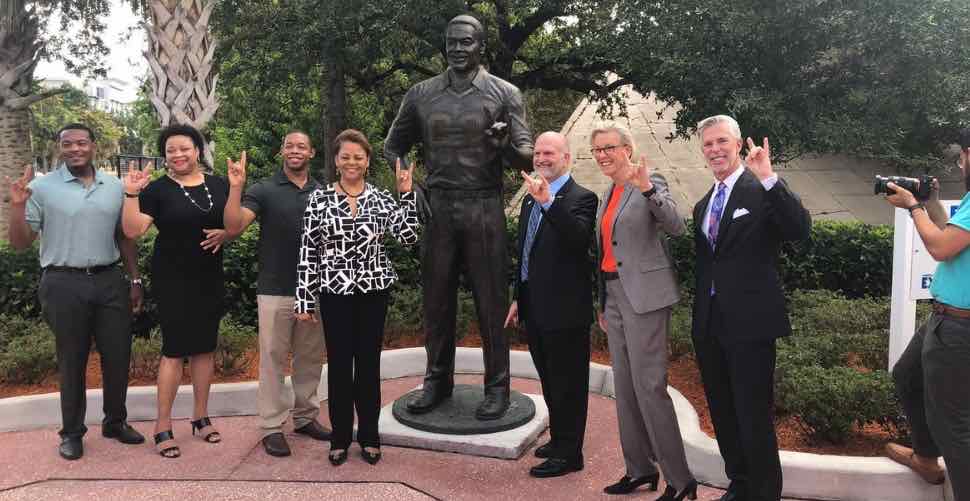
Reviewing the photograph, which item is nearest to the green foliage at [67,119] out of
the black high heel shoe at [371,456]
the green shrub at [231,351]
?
the green shrub at [231,351]

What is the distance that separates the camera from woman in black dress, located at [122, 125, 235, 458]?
13.6 feet

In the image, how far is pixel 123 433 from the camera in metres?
4.49

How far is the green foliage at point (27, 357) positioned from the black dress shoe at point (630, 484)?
4.51 metres

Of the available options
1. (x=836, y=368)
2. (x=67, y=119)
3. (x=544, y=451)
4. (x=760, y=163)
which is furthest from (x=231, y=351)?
Answer: (x=67, y=119)

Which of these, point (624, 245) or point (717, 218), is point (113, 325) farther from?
point (717, 218)

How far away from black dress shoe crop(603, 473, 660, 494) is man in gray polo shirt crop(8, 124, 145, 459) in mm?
3182

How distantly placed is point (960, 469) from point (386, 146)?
3.71 m

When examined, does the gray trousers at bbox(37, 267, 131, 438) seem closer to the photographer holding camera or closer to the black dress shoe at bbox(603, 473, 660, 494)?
the black dress shoe at bbox(603, 473, 660, 494)

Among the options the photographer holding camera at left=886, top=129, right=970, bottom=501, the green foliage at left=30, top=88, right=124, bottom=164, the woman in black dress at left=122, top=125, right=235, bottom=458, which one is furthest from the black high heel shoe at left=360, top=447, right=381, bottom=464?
the green foliage at left=30, top=88, right=124, bottom=164

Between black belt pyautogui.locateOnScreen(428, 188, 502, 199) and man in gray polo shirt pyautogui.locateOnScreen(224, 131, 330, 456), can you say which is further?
black belt pyautogui.locateOnScreen(428, 188, 502, 199)

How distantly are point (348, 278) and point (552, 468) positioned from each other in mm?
1579

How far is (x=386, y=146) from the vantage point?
480cm

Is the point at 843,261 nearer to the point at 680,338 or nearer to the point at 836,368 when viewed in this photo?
the point at 680,338

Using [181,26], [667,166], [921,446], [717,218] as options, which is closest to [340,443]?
[717,218]
